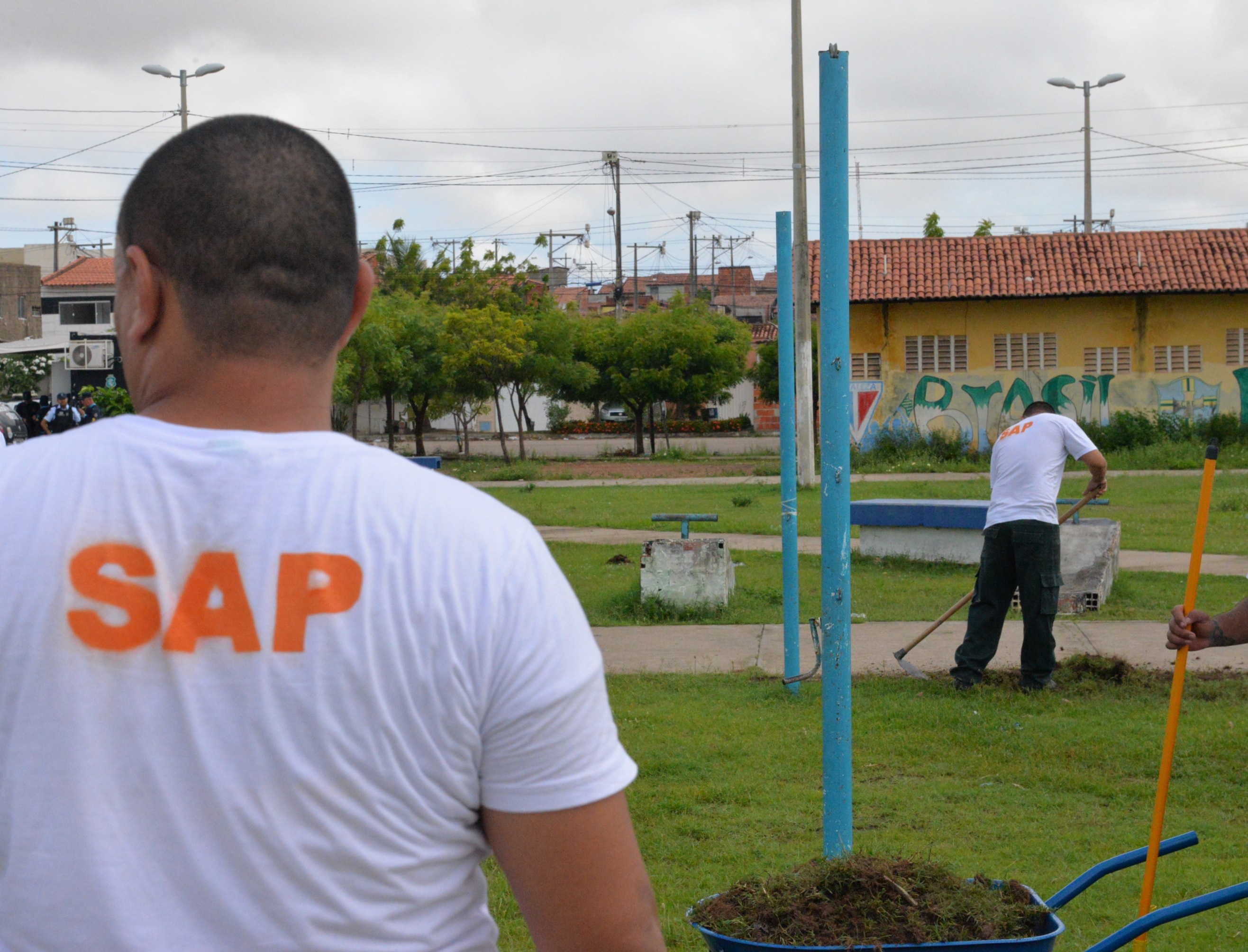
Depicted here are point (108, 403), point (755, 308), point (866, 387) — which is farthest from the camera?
point (755, 308)

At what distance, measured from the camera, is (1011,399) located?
32.3 meters

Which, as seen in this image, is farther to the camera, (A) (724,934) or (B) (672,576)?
(B) (672,576)

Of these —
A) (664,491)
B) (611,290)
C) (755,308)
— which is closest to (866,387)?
→ (664,491)

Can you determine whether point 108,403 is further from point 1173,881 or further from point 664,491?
point 1173,881

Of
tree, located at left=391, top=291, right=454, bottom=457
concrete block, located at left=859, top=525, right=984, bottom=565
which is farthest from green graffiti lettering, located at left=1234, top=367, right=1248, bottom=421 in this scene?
concrete block, located at left=859, top=525, right=984, bottom=565

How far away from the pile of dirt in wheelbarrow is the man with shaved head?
1.70 m

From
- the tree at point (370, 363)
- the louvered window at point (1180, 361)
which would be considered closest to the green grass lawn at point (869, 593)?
the tree at point (370, 363)

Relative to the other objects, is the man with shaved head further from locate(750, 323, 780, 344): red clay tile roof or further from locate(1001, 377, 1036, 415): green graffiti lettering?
locate(750, 323, 780, 344): red clay tile roof

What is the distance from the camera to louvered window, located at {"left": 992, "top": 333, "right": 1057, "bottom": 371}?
32.6 metres

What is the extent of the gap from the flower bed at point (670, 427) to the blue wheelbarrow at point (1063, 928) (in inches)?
1816

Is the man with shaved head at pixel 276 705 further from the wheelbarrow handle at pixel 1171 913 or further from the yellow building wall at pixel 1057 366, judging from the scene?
the yellow building wall at pixel 1057 366

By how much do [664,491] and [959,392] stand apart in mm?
11853

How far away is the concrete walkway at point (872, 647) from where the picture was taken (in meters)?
8.71

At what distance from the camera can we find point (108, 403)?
25.7m
